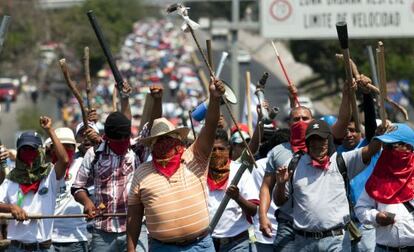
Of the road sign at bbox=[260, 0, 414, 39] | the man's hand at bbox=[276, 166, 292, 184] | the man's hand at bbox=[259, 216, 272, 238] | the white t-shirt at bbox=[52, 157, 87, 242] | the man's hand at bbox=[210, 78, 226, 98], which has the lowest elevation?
the road sign at bbox=[260, 0, 414, 39]

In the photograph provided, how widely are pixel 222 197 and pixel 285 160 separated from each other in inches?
39.3

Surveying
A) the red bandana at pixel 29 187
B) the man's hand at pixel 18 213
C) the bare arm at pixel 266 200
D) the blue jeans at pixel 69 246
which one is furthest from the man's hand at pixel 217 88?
the blue jeans at pixel 69 246

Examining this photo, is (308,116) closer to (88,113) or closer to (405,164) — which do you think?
(405,164)

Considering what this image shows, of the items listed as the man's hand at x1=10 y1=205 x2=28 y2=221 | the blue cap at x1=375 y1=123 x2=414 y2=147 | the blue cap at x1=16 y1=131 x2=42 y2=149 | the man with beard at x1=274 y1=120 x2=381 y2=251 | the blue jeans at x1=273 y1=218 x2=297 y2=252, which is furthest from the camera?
Result: the blue cap at x1=16 y1=131 x2=42 y2=149

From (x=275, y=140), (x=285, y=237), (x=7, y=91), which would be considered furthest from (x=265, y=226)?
(x=7, y=91)

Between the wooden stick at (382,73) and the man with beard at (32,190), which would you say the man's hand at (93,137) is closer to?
the man with beard at (32,190)

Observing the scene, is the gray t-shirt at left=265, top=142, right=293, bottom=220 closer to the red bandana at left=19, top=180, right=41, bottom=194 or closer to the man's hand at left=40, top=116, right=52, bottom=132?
the man's hand at left=40, top=116, right=52, bottom=132

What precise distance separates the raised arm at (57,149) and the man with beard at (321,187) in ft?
6.18

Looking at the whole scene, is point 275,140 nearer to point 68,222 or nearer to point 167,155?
point 68,222

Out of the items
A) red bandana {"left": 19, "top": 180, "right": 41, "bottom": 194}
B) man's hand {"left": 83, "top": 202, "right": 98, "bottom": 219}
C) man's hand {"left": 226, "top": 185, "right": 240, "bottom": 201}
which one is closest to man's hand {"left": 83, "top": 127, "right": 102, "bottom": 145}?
red bandana {"left": 19, "top": 180, "right": 41, "bottom": 194}

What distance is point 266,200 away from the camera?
33.8 feet

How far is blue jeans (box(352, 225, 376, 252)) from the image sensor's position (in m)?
11.3

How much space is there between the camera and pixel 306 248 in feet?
32.9

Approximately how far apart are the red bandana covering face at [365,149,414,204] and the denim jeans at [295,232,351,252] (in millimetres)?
448
